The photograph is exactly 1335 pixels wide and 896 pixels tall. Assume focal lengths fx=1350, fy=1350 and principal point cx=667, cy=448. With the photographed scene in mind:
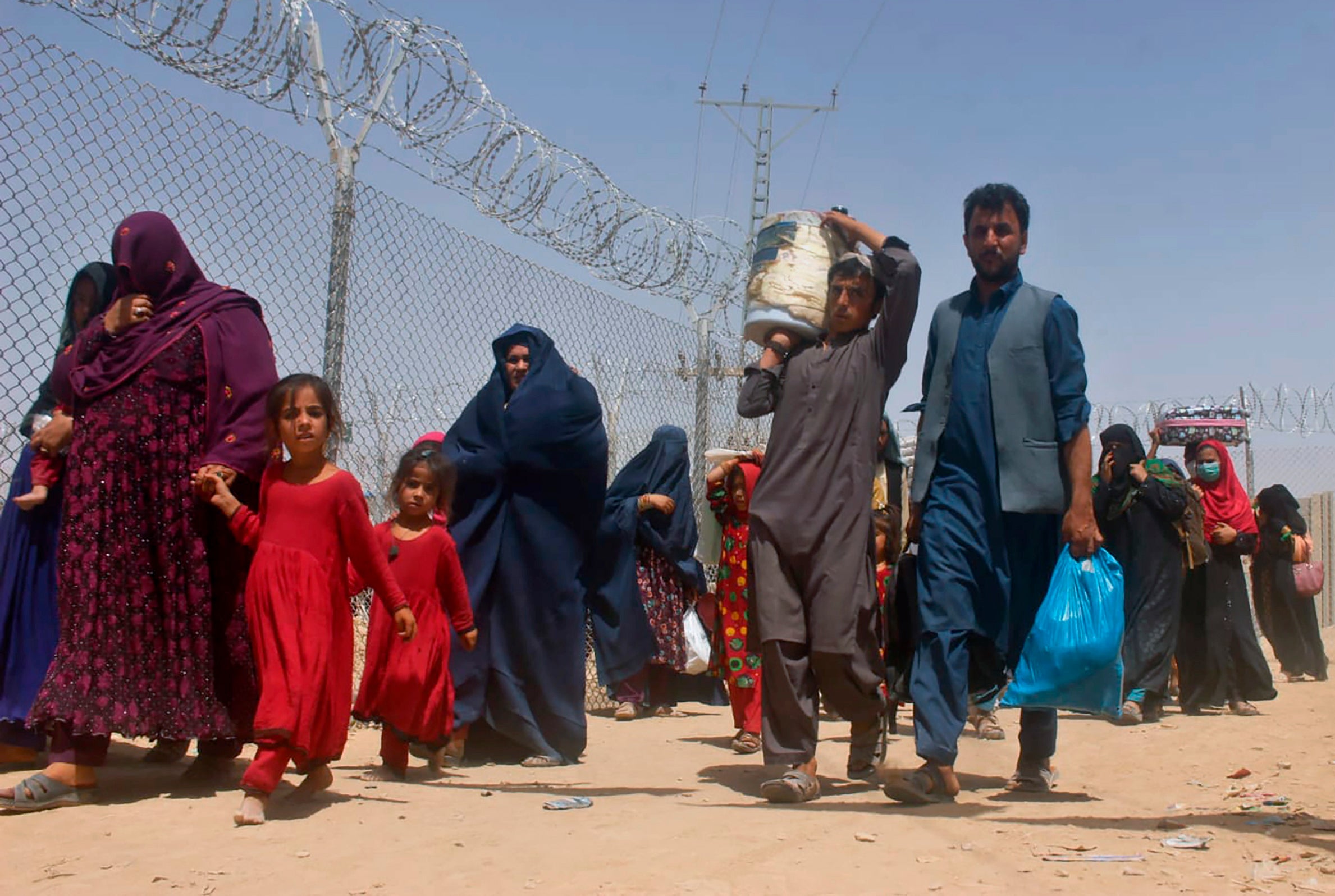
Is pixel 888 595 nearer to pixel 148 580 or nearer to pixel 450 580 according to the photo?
pixel 450 580

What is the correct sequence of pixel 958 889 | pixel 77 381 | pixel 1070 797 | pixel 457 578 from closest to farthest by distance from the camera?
1. pixel 958 889
2. pixel 77 381
3. pixel 1070 797
4. pixel 457 578

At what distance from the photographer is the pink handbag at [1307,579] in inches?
405

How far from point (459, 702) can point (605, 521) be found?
1.73m

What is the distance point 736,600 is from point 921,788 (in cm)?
224

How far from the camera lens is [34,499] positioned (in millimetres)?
4125

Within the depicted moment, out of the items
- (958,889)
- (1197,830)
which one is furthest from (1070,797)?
(958,889)

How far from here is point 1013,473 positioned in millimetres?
4012

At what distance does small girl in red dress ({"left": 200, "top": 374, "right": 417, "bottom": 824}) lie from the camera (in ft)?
12.0

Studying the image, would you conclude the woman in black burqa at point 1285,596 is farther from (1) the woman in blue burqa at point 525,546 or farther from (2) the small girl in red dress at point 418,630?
(2) the small girl in red dress at point 418,630

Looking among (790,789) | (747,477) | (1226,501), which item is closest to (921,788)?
(790,789)

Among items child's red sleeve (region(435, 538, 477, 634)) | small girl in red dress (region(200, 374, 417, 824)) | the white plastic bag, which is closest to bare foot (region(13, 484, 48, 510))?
small girl in red dress (region(200, 374, 417, 824))

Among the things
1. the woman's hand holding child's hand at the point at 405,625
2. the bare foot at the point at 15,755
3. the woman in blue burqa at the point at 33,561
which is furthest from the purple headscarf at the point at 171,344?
the bare foot at the point at 15,755

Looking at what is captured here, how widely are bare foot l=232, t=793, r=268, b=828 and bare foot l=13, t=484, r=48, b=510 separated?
1.25m

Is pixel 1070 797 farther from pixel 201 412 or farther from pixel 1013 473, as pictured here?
pixel 201 412
